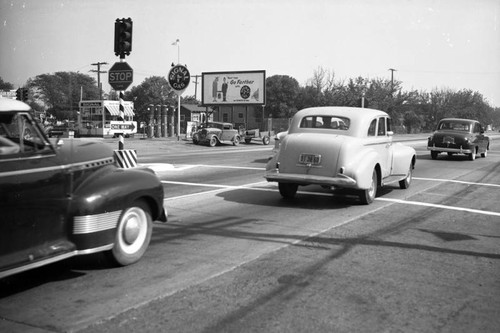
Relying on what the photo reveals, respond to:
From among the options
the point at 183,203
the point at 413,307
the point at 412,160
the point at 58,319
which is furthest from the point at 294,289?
the point at 412,160

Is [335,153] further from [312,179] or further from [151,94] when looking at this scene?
[151,94]

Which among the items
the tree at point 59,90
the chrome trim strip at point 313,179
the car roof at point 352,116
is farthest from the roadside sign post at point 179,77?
the chrome trim strip at point 313,179

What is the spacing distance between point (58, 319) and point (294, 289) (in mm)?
2042

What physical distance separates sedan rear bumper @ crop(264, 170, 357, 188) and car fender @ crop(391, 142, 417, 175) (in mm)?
2473

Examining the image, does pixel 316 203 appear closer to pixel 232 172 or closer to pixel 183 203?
pixel 183 203

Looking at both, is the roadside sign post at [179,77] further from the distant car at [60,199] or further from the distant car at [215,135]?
the distant car at [60,199]

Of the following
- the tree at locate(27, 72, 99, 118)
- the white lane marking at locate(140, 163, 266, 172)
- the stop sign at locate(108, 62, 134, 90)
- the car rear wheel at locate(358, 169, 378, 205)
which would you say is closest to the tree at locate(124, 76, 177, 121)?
the tree at locate(27, 72, 99, 118)

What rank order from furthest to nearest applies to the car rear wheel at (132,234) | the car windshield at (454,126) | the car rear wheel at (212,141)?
the car rear wheel at (212,141)
the car windshield at (454,126)
the car rear wheel at (132,234)

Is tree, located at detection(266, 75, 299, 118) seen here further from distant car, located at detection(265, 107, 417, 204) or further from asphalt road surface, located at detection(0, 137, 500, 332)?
asphalt road surface, located at detection(0, 137, 500, 332)

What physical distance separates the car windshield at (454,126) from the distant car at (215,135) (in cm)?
1431

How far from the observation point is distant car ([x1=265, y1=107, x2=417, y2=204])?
879 centimetres

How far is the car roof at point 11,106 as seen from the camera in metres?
4.37

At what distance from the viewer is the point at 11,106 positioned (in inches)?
174

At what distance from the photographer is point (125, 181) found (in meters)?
5.13
